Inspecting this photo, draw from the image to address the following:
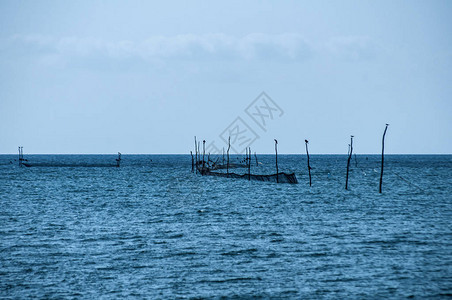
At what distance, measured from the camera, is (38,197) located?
51.0m

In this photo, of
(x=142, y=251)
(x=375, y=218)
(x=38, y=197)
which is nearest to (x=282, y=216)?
(x=375, y=218)

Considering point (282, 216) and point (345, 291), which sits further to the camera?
point (282, 216)

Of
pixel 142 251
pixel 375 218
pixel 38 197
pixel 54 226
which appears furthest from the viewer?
pixel 38 197

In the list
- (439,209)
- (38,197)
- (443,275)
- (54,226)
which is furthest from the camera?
(38,197)

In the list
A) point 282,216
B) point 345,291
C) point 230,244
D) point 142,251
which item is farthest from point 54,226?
point 345,291

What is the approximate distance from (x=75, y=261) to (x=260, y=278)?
7.98m

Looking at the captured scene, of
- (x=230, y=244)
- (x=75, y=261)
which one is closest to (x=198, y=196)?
(x=230, y=244)

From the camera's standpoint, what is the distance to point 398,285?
18.0 metres

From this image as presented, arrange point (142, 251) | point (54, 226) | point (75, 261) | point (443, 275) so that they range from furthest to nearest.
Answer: point (54, 226), point (142, 251), point (75, 261), point (443, 275)

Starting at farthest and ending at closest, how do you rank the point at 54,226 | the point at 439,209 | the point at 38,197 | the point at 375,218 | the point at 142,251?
1. the point at 38,197
2. the point at 439,209
3. the point at 375,218
4. the point at 54,226
5. the point at 142,251

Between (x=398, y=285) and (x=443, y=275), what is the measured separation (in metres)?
2.16

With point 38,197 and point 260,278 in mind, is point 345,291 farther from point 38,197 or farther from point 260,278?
point 38,197

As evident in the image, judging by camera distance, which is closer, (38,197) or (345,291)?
(345,291)

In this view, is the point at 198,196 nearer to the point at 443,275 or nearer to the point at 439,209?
the point at 439,209
